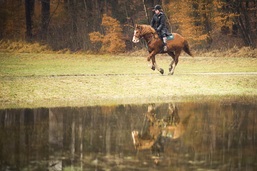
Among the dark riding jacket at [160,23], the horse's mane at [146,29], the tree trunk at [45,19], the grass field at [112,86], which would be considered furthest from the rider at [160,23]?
the tree trunk at [45,19]

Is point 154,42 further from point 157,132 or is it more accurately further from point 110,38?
point 110,38

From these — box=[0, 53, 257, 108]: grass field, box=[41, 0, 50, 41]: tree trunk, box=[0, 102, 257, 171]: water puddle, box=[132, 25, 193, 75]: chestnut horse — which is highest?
box=[41, 0, 50, 41]: tree trunk

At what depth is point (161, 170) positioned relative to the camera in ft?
30.6

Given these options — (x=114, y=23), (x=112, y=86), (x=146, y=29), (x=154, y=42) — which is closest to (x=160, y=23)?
(x=146, y=29)

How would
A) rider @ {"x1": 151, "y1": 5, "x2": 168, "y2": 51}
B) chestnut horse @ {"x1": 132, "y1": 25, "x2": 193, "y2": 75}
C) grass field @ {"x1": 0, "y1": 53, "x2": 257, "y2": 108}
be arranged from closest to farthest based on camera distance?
grass field @ {"x1": 0, "y1": 53, "x2": 257, "y2": 108}
rider @ {"x1": 151, "y1": 5, "x2": 168, "y2": 51}
chestnut horse @ {"x1": 132, "y1": 25, "x2": 193, "y2": 75}

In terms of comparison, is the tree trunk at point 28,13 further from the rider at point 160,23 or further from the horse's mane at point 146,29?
the horse's mane at point 146,29

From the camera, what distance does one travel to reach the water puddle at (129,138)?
9920mm

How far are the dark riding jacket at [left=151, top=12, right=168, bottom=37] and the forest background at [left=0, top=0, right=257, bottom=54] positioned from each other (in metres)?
14.6

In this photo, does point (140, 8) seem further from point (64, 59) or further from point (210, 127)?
point (210, 127)

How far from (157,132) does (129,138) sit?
1022 millimetres

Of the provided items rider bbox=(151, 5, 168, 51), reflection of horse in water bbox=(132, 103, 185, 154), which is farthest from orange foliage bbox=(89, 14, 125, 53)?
reflection of horse in water bbox=(132, 103, 185, 154)

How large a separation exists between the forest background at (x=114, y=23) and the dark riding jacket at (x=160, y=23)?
14624 mm

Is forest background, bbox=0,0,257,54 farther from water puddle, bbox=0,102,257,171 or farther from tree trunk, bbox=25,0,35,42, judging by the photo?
water puddle, bbox=0,102,257,171

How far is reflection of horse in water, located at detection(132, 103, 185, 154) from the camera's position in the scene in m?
11.7
